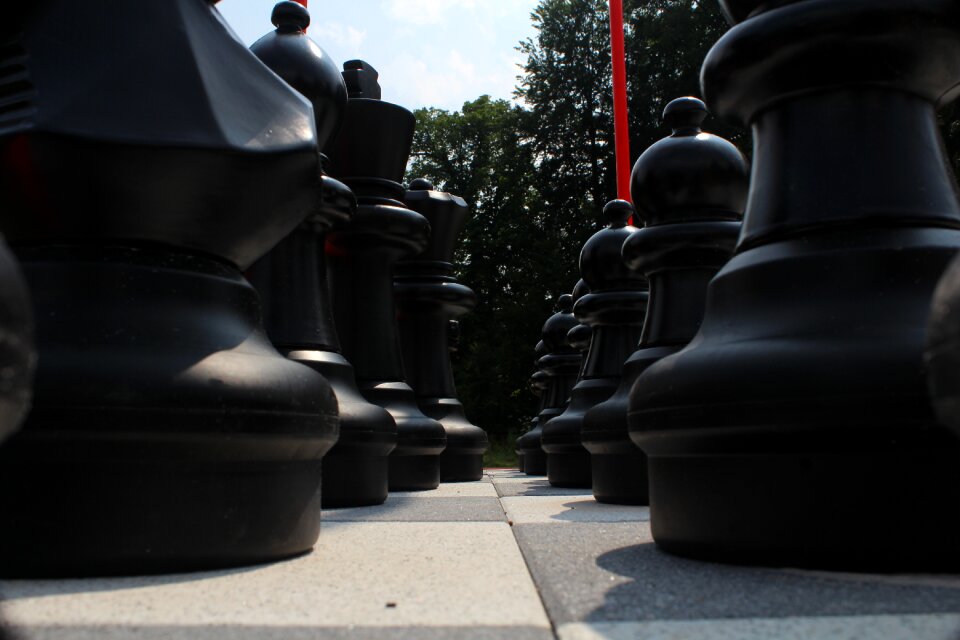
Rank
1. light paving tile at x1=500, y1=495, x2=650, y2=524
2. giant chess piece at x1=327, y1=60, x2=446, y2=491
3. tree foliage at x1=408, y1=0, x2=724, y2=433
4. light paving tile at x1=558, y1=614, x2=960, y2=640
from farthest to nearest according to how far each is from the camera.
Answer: tree foliage at x1=408, y1=0, x2=724, y2=433 < giant chess piece at x1=327, y1=60, x2=446, y2=491 < light paving tile at x1=500, y1=495, x2=650, y2=524 < light paving tile at x1=558, y1=614, x2=960, y2=640

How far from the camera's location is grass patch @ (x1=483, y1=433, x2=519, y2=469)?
434 inches

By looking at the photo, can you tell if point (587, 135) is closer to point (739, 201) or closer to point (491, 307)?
point (491, 307)

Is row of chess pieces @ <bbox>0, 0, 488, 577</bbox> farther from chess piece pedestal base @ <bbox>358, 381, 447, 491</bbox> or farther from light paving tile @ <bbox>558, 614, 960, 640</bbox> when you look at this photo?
chess piece pedestal base @ <bbox>358, 381, 447, 491</bbox>

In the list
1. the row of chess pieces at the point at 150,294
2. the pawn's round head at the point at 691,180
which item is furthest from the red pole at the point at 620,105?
the row of chess pieces at the point at 150,294

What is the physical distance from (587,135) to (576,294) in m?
16.9

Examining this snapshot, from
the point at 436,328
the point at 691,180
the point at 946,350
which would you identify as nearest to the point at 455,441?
the point at 436,328

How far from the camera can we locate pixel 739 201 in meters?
2.45

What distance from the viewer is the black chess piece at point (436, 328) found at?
411cm

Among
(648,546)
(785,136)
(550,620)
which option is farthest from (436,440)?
(550,620)

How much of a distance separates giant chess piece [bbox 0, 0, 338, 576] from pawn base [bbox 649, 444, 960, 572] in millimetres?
704

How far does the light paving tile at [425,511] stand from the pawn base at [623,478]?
1.10ft

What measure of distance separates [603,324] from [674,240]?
108 cm

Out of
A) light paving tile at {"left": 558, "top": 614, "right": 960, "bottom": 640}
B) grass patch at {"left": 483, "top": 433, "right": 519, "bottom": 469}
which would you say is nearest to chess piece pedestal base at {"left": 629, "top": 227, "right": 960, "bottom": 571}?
light paving tile at {"left": 558, "top": 614, "right": 960, "bottom": 640}

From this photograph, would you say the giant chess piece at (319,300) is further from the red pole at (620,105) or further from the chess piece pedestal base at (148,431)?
the red pole at (620,105)
